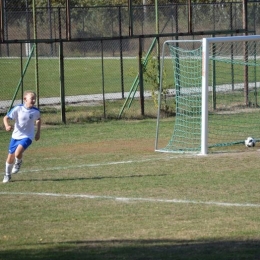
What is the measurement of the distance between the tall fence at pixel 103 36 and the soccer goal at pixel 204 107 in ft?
3.47

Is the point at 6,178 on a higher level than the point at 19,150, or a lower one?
lower

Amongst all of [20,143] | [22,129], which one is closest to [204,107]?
[22,129]

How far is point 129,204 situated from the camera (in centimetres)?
1236

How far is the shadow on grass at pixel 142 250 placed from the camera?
356 inches

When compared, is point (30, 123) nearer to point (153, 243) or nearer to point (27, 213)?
point (27, 213)

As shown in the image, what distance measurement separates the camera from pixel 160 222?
1101 cm

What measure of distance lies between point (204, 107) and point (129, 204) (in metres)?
5.25

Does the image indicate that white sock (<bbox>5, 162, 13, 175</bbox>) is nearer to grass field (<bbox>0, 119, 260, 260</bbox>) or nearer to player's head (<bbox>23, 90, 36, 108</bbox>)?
grass field (<bbox>0, 119, 260, 260</bbox>)

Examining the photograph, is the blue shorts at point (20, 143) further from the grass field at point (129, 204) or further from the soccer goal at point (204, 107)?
the soccer goal at point (204, 107)

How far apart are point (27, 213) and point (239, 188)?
3.49 metres

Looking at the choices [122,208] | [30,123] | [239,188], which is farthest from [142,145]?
[122,208]

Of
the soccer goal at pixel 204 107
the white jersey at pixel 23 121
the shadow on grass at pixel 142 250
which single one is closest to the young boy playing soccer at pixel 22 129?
the white jersey at pixel 23 121

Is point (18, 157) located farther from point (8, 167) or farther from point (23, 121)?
point (23, 121)

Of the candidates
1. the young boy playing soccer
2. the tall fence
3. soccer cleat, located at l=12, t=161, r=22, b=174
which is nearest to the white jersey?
the young boy playing soccer
